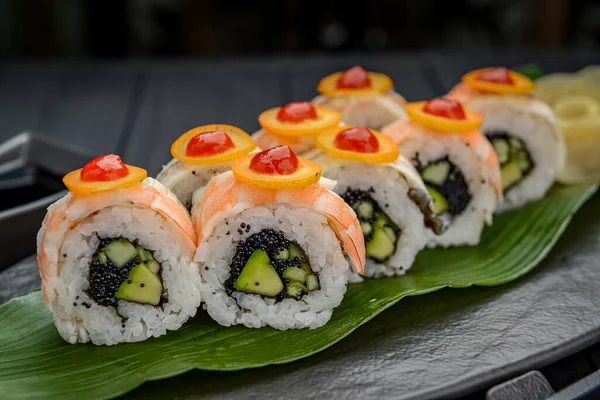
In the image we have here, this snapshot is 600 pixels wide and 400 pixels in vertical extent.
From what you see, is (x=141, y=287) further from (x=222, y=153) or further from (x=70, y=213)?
(x=222, y=153)

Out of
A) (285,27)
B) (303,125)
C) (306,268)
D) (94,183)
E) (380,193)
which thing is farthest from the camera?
(285,27)

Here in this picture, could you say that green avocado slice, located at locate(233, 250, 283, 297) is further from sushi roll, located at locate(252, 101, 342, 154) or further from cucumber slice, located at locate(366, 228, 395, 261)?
sushi roll, located at locate(252, 101, 342, 154)

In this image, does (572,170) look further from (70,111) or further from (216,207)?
(70,111)

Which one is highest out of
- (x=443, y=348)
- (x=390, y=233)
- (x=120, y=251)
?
(x=120, y=251)

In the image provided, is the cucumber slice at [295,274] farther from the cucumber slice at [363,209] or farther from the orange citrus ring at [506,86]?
the orange citrus ring at [506,86]

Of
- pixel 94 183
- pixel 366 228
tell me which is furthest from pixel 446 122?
pixel 94 183

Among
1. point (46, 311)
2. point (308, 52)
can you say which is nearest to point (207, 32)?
point (308, 52)

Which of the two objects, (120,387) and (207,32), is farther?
(207,32)
